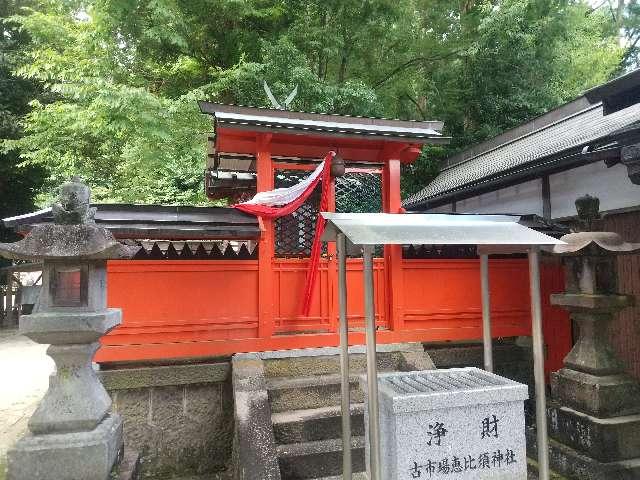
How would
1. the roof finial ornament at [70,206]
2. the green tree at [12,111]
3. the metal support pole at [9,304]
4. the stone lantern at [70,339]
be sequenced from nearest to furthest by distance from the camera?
the stone lantern at [70,339] → the roof finial ornament at [70,206] → the green tree at [12,111] → the metal support pole at [9,304]

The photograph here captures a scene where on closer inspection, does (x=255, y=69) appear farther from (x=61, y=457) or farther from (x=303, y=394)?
(x=61, y=457)

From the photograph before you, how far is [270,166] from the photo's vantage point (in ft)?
24.0

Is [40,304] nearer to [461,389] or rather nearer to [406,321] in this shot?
[461,389]

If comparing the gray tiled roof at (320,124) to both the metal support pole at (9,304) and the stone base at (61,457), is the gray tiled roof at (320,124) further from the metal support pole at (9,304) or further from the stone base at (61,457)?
the metal support pole at (9,304)

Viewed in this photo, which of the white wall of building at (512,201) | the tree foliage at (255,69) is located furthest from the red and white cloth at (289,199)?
the tree foliage at (255,69)

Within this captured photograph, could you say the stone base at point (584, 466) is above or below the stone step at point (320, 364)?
below

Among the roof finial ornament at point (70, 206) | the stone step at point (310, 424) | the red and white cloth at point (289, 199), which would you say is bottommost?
the stone step at point (310, 424)

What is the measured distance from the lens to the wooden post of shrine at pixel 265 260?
690 centimetres

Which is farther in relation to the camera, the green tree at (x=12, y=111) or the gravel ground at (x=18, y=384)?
the green tree at (x=12, y=111)

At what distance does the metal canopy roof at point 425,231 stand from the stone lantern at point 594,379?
1.67m

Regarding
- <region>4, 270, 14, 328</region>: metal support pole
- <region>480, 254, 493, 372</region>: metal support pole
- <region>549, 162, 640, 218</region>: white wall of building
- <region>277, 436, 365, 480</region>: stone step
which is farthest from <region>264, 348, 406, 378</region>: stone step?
<region>4, 270, 14, 328</region>: metal support pole

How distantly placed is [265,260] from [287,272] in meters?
0.56

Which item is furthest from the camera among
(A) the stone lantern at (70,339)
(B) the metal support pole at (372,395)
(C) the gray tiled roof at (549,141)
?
(C) the gray tiled roof at (549,141)

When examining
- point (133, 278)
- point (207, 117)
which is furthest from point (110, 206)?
point (207, 117)
